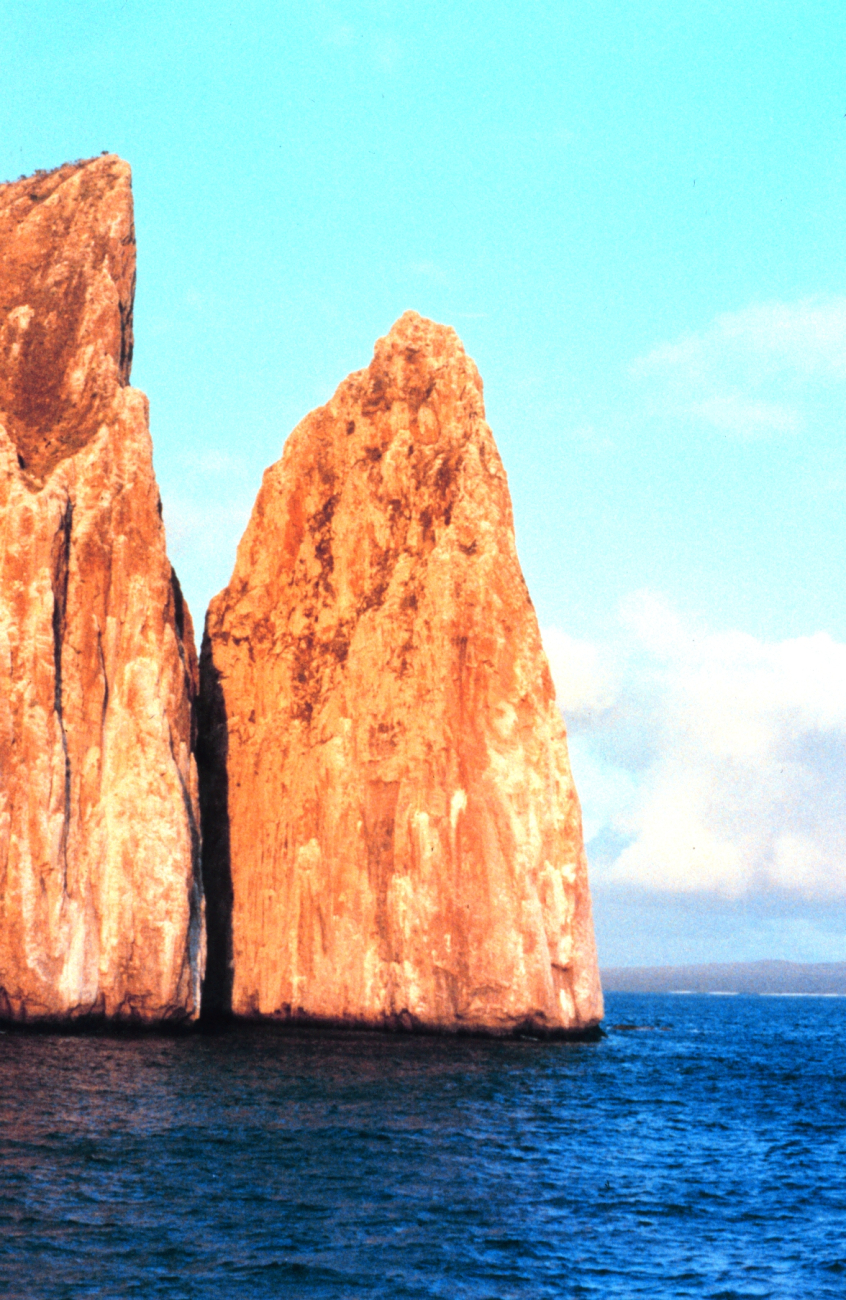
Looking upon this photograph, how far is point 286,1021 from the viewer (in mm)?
62250

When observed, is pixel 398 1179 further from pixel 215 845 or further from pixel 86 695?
pixel 215 845

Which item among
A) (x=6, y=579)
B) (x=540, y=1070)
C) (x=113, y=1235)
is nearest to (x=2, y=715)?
(x=6, y=579)

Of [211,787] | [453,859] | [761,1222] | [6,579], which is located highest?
[6,579]

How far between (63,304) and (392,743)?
2599 centimetres

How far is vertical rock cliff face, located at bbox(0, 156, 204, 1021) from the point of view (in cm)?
5050

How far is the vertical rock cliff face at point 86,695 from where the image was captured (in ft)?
166

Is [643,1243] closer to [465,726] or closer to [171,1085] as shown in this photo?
[171,1085]

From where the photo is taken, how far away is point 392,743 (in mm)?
61344

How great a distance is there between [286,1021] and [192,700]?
51.9 feet

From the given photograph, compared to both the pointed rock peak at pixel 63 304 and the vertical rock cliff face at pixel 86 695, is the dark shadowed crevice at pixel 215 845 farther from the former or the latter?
the pointed rock peak at pixel 63 304

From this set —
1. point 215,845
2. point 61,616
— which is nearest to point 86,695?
point 61,616

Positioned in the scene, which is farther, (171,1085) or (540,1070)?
(540,1070)

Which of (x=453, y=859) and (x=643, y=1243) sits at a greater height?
(x=453, y=859)

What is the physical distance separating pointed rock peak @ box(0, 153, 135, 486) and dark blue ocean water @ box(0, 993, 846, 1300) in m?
27.3
